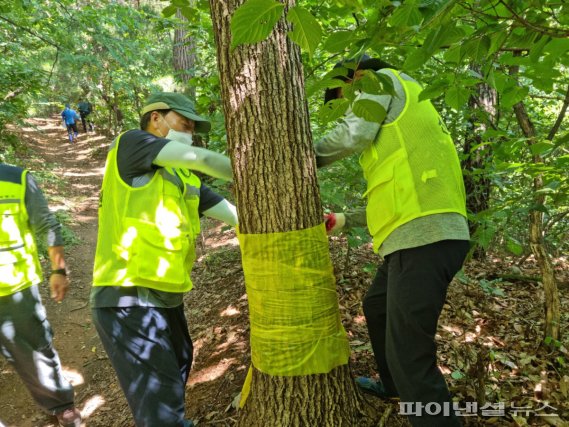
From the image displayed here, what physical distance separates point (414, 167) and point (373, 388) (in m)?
1.46

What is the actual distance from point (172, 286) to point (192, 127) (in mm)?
1075

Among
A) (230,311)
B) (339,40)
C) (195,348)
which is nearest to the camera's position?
(339,40)

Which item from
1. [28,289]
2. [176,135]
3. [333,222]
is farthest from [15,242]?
[333,222]

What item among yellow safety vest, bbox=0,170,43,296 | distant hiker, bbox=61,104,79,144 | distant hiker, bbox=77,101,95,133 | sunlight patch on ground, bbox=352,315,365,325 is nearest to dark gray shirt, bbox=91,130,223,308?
yellow safety vest, bbox=0,170,43,296

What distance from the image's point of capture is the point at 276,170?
193 cm

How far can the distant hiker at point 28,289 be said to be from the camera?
3.02 m

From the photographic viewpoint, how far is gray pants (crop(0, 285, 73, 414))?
3.03m

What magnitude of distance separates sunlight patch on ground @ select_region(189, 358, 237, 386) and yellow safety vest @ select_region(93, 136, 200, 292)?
113cm

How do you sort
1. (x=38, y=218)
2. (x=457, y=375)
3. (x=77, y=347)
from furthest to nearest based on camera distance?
(x=77, y=347) → (x=38, y=218) → (x=457, y=375)

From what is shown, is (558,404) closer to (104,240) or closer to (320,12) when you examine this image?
(104,240)

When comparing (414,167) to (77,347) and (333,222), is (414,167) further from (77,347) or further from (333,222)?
(77,347)

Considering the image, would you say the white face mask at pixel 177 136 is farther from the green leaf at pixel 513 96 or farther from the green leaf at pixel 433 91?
the green leaf at pixel 513 96

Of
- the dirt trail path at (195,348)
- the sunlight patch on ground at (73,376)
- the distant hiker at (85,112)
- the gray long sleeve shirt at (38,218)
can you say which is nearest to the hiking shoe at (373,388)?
the dirt trail path at (195,348)

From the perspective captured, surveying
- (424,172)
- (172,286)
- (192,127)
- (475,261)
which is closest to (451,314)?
(475,261)
